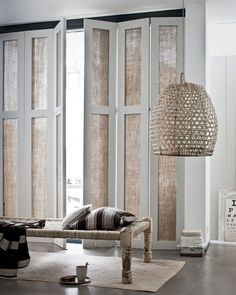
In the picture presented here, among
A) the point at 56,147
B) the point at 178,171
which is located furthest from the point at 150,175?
the point at 56,147

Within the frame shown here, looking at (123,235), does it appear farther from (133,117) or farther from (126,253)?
(133,117)

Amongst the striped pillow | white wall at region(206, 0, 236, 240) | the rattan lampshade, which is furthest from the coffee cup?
white wall at region(206, 0, 236, 240)

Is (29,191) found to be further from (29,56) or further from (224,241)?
(224,241)

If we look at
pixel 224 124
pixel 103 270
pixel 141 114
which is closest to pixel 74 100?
pixel 141 114

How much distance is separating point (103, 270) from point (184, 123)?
1.60 metres

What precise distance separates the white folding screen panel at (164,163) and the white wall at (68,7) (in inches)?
8.5

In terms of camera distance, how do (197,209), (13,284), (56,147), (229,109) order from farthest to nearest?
(229,109)
(56,147)
(197,209)
(13,284)

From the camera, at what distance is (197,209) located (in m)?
5.81

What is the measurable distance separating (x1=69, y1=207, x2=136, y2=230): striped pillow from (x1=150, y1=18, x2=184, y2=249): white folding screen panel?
1.30 metres

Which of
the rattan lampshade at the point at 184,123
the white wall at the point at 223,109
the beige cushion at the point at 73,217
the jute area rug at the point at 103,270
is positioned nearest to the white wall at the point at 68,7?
the white wall at the point at 223,109

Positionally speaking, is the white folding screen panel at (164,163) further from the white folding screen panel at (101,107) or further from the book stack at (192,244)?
the white folding screen panel at (101,107)

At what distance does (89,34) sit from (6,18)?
1.22 m

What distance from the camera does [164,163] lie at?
6031 mm

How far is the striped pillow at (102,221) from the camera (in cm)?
463
